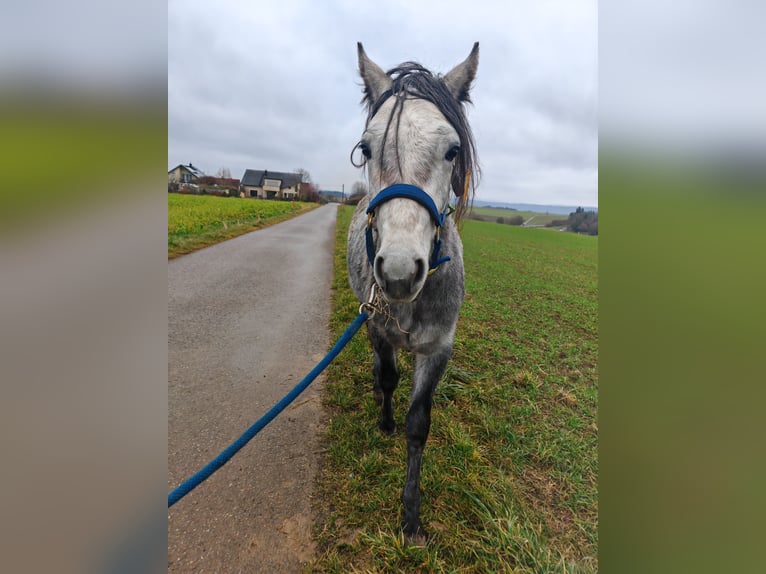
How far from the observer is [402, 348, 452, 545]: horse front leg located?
2.54 metres

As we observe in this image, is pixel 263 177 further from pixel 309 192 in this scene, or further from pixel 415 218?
pixel 415 218

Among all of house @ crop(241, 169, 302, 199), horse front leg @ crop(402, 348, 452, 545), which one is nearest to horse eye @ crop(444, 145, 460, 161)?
horse front leg @ crop(402, 348, 452, 545)

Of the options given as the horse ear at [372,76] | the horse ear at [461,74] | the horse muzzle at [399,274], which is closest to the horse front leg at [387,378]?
the horse muzzle at [399,274]

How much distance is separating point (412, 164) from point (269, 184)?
82657 mm

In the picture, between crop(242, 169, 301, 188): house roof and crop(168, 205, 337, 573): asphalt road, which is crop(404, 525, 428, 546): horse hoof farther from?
crop(242, 169, 301, 188): house roof

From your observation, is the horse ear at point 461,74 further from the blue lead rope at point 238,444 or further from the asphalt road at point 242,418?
the asphalt road at point 242,418

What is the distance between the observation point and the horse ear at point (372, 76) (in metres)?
2.70

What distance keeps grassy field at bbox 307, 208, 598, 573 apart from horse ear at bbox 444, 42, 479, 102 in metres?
1.57

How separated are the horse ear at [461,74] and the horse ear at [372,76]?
47 cm

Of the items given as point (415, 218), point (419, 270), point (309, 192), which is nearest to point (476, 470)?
point (419, 270)
